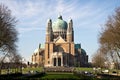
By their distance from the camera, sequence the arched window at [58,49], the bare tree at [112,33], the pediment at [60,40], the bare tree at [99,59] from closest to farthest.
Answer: the bare tree at [112,33] < the bare tree at [99,59] < the pediment at [60,40] < the arched window at [58,49]

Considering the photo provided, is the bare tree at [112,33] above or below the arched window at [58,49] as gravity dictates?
below

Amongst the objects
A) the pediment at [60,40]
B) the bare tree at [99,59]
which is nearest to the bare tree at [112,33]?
the bare tree at [99,59]

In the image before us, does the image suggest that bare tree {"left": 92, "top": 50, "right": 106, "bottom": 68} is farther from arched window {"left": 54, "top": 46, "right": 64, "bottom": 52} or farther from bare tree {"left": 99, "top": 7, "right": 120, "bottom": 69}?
arched window {"left": 54, "top": 46, "right": 64, "bottom": 52}

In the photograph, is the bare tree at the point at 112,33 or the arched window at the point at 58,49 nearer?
the bare tree at the point at 112,33

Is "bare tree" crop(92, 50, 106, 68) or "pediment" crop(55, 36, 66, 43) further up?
"pediment" crop(55, 36, 66, 43)

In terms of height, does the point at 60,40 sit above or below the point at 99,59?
above

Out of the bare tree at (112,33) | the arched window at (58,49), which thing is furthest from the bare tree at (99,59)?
the arched window at (58,49)

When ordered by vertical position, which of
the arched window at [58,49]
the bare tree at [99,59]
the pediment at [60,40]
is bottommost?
the bare tree at [99,59]

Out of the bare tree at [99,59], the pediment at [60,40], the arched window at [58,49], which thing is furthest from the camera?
the arched window at [58,49]

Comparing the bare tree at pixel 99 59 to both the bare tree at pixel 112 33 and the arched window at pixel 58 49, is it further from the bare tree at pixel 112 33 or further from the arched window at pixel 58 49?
the arched window at pixel 58 49

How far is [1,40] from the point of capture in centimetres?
5303

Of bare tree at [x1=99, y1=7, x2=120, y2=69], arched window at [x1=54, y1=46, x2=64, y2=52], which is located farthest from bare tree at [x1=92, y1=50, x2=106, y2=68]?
arched window at [x1=54, y1=46, x2=64, y2=52]

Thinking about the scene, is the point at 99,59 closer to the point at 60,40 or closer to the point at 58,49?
the point at 60,40

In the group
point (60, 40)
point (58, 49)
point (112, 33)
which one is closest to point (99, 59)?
point (112, 33)
